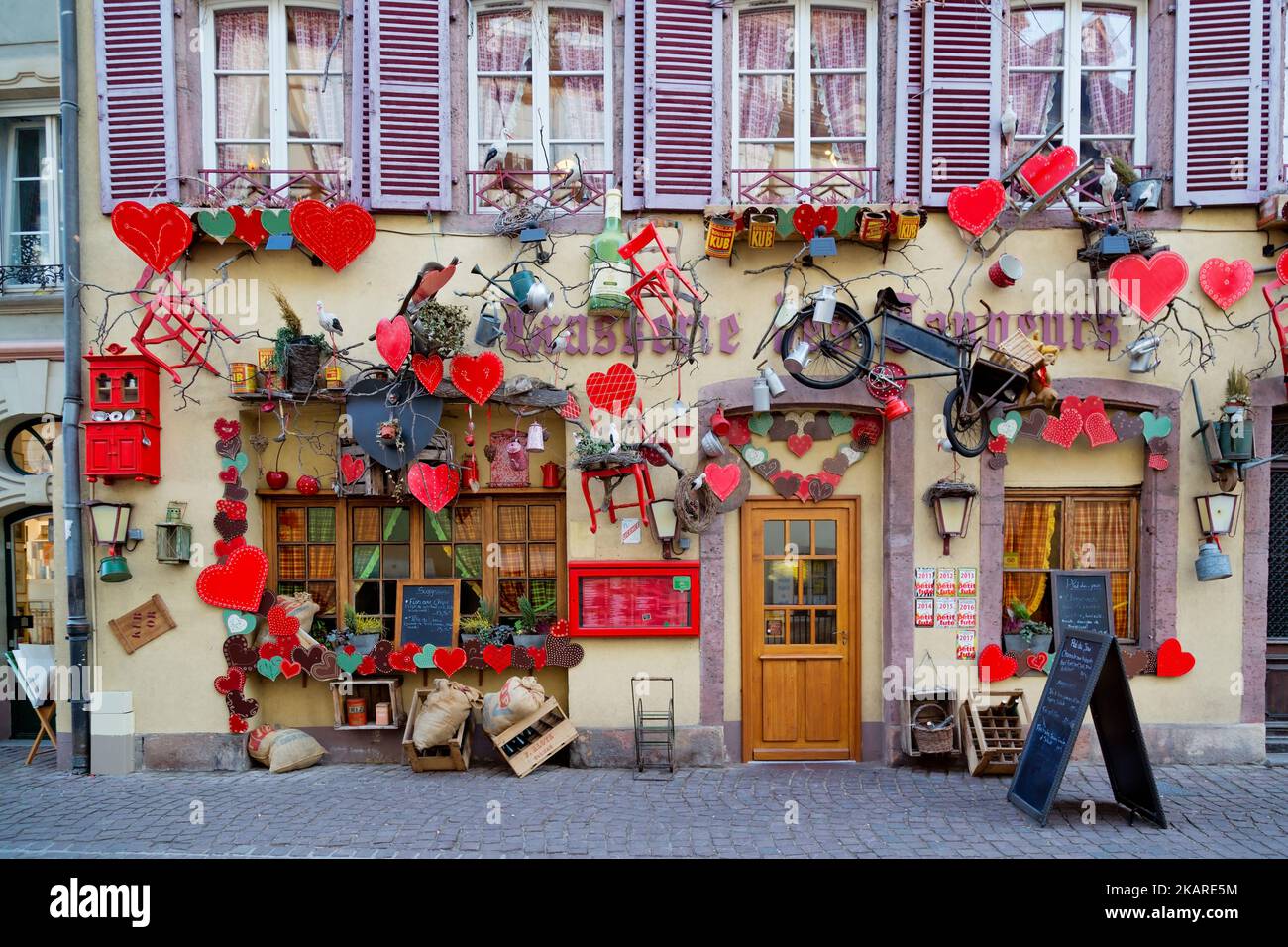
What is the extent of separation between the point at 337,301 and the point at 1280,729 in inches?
352

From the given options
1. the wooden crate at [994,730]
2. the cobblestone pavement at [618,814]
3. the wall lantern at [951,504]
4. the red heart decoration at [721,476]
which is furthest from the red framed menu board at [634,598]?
the wooden crate at [994,730]

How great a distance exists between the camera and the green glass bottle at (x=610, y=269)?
590 centimetres

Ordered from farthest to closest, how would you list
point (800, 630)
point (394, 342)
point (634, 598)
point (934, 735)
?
point (800, 630) → point (634, 598) → point (934, 735) → point (394, 342)

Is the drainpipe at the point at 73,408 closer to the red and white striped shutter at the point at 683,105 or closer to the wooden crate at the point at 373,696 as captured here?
the wooden crate at the point at 373,696

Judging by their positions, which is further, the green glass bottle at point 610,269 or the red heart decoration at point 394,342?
the green glass bottle at point 610,269

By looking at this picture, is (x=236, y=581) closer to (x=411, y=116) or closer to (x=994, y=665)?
(x=411, y=116)

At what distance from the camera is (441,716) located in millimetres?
Result: 5938

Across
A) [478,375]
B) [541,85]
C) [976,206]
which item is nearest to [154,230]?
[478,375]

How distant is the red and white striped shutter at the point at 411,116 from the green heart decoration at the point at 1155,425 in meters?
6.10

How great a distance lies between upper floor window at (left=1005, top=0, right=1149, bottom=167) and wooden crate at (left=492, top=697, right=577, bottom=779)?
6.08 m

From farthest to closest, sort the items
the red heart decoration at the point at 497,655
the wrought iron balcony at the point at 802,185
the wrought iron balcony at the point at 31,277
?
the wrought iron balcony at the point at 31,277
the wrought iron balcony at the point at 802,185
the red heart decoration at the point at 497,655

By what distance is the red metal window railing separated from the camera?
6.24 metres

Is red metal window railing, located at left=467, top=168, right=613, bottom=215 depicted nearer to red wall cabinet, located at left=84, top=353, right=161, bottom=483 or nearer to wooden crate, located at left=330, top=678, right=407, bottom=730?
red wall cabinet, located at left=84, top=353, right=161, bottom=483

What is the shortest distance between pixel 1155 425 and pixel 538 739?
18.8 ft
